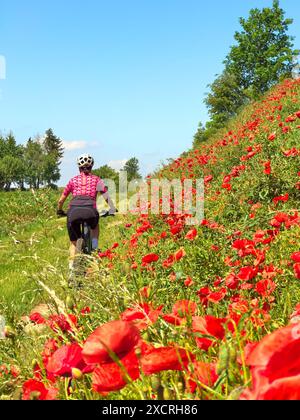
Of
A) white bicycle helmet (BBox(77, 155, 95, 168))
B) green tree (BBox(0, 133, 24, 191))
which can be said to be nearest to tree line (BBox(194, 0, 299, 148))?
white bicycle helmet (BBox(77, 155, 95, 168))

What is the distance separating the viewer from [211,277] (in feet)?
14.1

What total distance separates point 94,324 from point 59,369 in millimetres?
859

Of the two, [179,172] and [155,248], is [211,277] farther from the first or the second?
[179,172]

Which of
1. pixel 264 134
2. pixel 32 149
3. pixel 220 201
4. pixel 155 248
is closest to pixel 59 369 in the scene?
pixel 155 248

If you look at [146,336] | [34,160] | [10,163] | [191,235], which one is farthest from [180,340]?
[34,160]

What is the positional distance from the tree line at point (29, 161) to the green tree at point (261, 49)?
48.8 metres

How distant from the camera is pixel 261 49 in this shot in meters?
43.6

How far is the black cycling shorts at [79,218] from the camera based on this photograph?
6.99m

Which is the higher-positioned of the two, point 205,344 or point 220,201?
point 220,201

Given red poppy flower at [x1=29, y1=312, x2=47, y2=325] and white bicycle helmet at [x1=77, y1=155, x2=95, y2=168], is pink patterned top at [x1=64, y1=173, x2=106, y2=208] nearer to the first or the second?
white bicycle helmet at [x1=77, y1=155, x2=95, y2=168]

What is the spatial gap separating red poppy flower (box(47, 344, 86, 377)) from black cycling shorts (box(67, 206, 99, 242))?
18.5ft

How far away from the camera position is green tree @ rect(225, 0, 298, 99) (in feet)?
141
